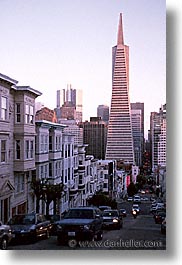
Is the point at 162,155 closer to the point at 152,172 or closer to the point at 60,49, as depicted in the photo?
the point at 152,172

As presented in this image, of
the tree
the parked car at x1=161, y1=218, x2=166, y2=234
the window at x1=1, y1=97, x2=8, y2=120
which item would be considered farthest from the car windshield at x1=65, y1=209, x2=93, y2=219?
the window at x1=1, y1=97, x2=8, y2=120

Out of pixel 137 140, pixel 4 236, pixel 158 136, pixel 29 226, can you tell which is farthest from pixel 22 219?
pixel 158 136

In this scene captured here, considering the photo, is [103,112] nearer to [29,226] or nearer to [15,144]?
[15,144]

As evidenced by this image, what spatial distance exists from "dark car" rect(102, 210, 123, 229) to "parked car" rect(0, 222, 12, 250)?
807 millimetres

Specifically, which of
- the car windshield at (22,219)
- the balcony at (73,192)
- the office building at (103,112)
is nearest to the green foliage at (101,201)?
the balcony at (73,192)

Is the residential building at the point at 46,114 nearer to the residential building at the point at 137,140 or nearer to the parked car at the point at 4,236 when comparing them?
the residential building at the point at 137,140

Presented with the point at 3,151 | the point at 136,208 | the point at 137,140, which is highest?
the point at 137,140

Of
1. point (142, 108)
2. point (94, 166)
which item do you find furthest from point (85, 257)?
point (142, 108)

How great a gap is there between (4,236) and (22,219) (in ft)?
0.92

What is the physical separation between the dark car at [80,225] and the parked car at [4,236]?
1.31ft

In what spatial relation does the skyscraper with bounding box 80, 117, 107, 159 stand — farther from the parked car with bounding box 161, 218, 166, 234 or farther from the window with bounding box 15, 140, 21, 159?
the parked car with bounding box 161, 218, 166, 234

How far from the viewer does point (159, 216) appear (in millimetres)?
4246

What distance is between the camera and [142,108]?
14.7 ft

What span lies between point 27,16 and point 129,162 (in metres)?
1.57
